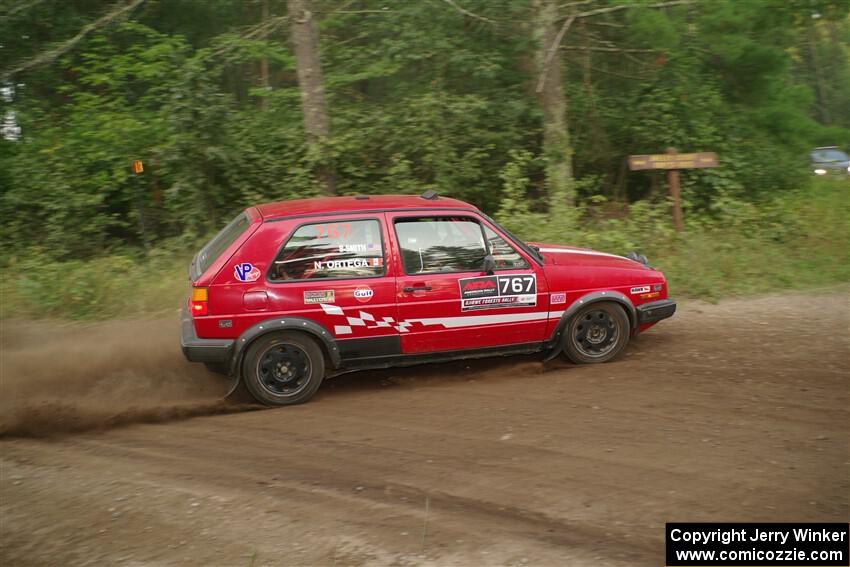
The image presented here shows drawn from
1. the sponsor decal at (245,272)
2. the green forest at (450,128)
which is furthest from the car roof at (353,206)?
the green forest at (450,128)

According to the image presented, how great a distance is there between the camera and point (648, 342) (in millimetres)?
7969

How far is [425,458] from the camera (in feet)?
17.2

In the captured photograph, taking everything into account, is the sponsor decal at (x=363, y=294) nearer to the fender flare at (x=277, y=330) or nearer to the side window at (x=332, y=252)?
the side window at (x=332, y=252)

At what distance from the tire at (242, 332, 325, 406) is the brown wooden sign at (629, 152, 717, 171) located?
692 cm

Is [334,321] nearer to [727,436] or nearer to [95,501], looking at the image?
[95,501]

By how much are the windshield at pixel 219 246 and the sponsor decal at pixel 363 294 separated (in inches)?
42.2

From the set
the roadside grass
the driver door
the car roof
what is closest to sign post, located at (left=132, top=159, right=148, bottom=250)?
the roadside grass

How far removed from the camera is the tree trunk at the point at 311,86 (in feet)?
43.4

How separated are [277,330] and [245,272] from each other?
53cm

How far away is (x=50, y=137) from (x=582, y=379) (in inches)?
431

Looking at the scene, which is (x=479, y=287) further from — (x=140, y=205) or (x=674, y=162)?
(x=140, y=205)

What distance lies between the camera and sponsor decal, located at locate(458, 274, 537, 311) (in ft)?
22.0

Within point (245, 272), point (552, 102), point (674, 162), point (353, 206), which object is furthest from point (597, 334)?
point (552, 102)

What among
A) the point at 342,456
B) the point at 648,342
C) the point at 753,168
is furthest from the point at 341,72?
the point at 342,456
